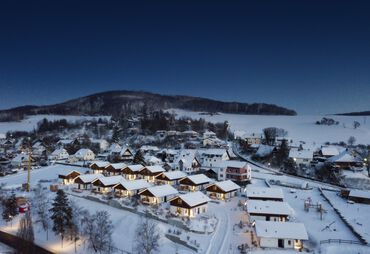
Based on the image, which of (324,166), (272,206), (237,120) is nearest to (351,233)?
(272,206)

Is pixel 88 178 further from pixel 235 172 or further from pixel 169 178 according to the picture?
pixel 235 172

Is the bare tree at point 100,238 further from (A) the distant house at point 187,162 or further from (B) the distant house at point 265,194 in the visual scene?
(A) the distant house at point 187,162

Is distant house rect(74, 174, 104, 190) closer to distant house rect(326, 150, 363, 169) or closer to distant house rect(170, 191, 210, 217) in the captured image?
distant house rect(170, 191, 210, 217)

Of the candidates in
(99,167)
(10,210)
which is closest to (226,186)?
(99,167)

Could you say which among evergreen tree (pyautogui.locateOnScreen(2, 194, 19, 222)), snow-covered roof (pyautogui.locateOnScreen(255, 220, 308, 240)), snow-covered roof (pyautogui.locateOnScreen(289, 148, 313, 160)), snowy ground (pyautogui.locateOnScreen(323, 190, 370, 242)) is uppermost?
snow-covered roof (pyautogui.locateOnScreen(289, 148, 313, 160))

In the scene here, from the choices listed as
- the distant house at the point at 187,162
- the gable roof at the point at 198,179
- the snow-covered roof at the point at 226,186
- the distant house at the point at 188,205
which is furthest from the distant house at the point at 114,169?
the distant house at the point at 188,205

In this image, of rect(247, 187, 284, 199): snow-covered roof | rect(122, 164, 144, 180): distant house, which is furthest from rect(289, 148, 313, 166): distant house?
rect(122, 164, 144, 180): distant house
